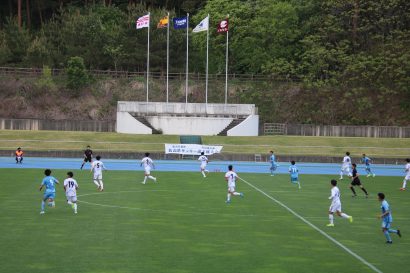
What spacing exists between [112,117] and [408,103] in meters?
35.5

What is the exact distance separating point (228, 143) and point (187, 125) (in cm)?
667

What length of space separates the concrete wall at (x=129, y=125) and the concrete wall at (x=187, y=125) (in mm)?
1262

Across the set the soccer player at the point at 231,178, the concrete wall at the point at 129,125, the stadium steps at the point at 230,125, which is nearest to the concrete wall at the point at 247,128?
the stadium steps at the point at 230,125

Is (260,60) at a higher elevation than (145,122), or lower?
higher

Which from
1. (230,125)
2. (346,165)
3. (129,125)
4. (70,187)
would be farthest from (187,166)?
(70,187)

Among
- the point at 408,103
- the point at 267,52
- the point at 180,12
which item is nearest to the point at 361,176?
the point at 408,103

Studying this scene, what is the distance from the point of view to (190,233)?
68.0 ft

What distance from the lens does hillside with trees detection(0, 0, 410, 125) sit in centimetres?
8112

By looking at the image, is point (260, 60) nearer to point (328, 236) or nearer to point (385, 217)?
point (328, 236)

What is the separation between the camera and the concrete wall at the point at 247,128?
70562mm

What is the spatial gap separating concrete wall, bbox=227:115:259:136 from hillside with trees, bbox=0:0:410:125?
30.9 ft

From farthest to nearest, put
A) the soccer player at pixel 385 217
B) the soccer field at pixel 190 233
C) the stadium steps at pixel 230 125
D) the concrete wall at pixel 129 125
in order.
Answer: the stadium steps at pixel 230 125 → the concrete wall at pixel 129 125 → the soccer player at pixel 385 217 → the soccer field at pixel 190 233

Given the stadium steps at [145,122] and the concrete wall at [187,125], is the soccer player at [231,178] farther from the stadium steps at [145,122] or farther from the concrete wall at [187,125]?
the stadium steps at [145,122]

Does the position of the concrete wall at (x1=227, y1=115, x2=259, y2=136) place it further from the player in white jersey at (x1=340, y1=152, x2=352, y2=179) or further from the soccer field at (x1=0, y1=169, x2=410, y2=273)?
the soccer field at (x1=0, y1=169, x2=410, y2=273)
